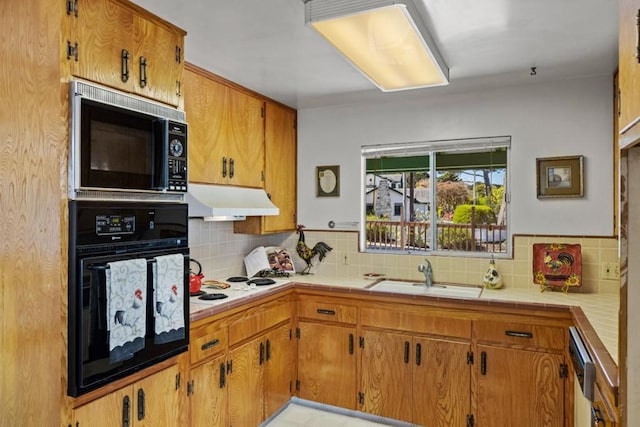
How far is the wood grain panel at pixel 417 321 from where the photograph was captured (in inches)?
109

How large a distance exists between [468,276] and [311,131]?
1.80m

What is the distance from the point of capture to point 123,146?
178 cm

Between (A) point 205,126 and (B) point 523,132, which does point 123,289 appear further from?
(B) point 523,132

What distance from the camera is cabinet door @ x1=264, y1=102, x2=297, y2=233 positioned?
136 inches

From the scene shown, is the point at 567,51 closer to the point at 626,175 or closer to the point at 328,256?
the point at 626,175

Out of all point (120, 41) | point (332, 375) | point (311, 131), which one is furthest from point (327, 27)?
point (332, 375)

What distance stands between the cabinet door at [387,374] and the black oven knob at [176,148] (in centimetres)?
178

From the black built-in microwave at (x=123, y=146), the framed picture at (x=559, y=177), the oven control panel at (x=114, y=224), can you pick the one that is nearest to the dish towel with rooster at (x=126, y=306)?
the oven control panel at (x=114, y=224)

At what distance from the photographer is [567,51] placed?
2.41 meters

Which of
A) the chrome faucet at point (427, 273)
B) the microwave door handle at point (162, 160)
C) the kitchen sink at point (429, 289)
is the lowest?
the kitchen sink at point (429, 289)

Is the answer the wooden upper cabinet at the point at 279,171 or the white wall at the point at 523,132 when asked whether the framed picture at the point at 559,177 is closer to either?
the white wall at the point at 523,132

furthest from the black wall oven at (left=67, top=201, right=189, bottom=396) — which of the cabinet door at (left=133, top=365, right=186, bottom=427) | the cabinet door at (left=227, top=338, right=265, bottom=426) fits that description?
the cabinet door at (left=227, top=338, right=265, bottom=426)

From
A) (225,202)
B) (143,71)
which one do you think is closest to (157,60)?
(143,71)

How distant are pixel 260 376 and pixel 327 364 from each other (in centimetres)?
53
